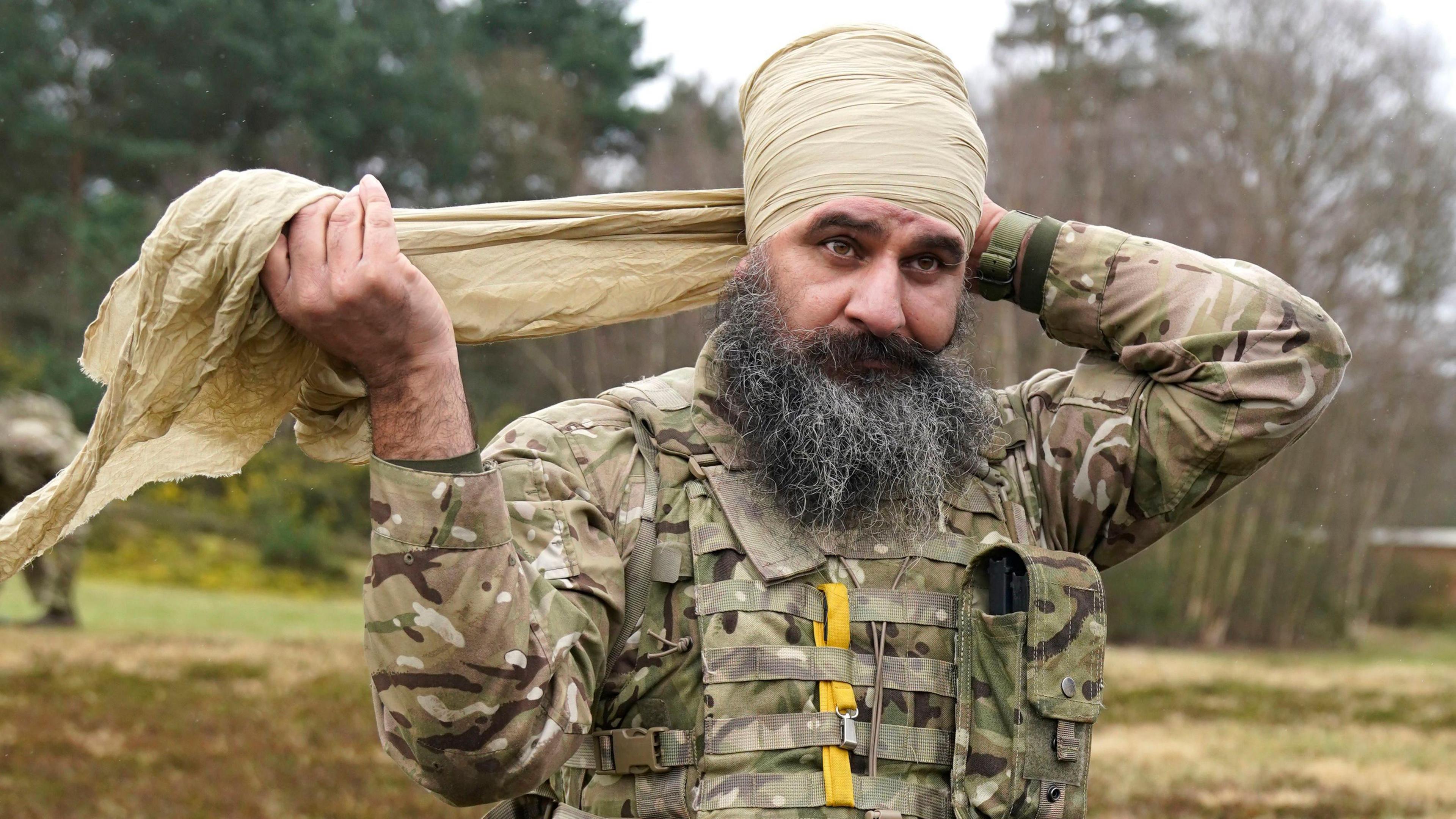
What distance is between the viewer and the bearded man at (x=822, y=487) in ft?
7.30

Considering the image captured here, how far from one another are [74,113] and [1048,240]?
2392 centimetres

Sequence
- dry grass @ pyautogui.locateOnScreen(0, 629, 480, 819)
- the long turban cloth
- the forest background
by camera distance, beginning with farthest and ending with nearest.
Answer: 1. the forest background
2. dry grass @ pyautogui.locateOnScreen(0, 629, 480, 819)
3. the long turban cloth

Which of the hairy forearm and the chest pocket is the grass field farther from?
the hairy forearm

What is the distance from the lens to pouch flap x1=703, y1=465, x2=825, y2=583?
2.75 metres

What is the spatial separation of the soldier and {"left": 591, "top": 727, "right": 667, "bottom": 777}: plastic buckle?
11723 mm

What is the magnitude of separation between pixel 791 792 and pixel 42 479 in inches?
497

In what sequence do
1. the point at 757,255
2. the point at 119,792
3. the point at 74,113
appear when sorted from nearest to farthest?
1. the point at 757,255
2. the point at 119,792
3. the point at 74,113

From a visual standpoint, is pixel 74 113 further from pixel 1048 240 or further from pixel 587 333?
→ pixel 1048 240

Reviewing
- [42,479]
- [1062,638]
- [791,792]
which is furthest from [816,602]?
[42,479]

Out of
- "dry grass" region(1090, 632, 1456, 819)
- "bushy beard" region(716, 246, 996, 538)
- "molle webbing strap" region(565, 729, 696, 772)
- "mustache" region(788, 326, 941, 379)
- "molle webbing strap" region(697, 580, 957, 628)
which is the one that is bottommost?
"dry grass" region(1090, 632, 1456, 819)

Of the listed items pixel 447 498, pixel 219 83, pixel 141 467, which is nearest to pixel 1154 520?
pixel 447 498

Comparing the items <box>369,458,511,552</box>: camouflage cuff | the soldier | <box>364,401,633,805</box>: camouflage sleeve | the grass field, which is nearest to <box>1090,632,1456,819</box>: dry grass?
the grass field

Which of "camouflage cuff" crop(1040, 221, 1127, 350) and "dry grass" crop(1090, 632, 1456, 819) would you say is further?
"dry grass" crop(1090, 632, 1456, 819)

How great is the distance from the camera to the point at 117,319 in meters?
2.49
